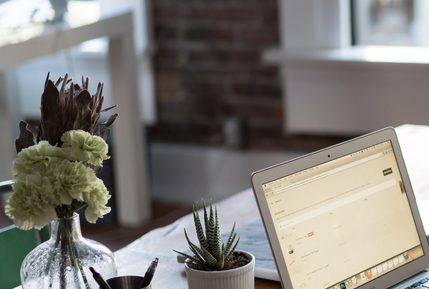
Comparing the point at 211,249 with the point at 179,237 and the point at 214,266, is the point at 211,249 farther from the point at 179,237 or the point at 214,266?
the point at 179,237

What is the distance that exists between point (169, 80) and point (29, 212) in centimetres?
319

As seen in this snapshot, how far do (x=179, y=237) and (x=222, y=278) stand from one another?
55 centimetres

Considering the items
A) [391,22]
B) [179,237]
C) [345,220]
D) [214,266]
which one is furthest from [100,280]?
[391,22]

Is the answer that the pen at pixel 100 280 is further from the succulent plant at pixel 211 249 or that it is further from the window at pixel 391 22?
the window at pixel 391 22

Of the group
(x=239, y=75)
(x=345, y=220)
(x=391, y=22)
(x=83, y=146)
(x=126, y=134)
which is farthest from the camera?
(x=239, y=75)

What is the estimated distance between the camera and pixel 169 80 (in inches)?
177

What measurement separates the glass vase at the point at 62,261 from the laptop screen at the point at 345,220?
315 mm

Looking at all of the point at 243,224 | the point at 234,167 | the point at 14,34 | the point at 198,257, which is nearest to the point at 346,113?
the point at 234,167

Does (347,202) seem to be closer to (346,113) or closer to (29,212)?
(29,212)

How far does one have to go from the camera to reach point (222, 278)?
142 centimetres

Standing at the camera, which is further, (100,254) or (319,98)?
(319,98)

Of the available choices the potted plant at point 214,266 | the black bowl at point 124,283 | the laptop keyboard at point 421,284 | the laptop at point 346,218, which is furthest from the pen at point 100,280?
the laptop keyboard at point 421,284

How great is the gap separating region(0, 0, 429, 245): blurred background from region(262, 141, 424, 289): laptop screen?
2.09 m

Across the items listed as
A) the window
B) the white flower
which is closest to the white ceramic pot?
the white flower
